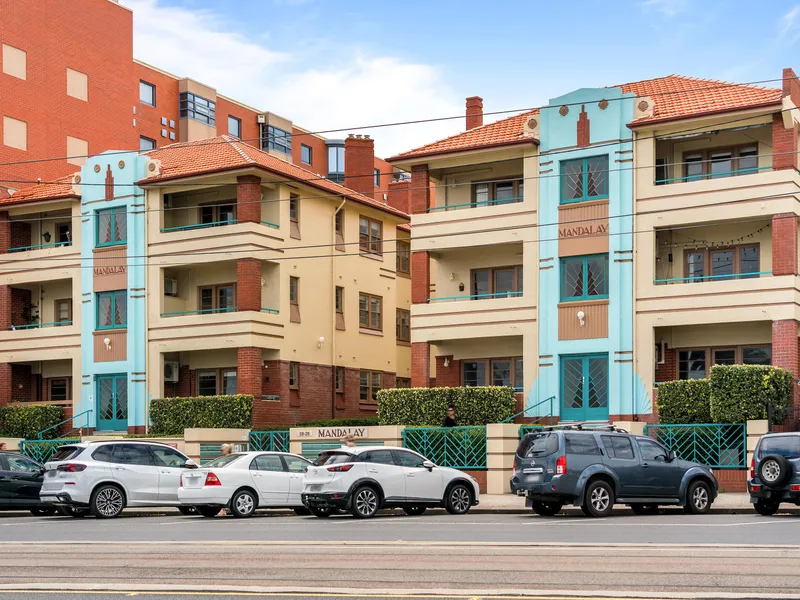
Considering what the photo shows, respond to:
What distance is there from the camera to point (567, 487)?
23.1m

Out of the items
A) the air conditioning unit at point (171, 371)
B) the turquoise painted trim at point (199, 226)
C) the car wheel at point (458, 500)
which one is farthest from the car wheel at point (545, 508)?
the air conditioning unit at point (171, 371)

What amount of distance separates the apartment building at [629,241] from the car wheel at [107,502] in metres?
14.6

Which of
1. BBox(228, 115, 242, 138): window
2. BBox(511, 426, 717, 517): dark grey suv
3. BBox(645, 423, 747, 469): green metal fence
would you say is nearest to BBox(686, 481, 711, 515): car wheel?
BBox(511, 426, 717, 517): dark grey suv

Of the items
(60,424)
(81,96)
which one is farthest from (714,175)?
(81,96)

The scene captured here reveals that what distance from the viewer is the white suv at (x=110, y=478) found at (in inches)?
1024

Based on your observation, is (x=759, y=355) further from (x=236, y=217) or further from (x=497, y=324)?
(x=236, y=217)

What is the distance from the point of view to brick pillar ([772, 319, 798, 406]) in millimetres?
33250

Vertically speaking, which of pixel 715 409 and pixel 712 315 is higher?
pixel 712 315

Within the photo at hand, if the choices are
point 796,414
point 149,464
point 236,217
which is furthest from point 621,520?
point 236,217

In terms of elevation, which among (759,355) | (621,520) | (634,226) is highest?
(634,226)

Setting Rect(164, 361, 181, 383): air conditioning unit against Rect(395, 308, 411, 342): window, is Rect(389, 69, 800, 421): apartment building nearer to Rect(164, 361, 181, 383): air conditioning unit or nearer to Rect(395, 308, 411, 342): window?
Rect(164, 361, 181, 383): air conditioning unit

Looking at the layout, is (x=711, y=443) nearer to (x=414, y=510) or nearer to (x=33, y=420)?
(x=414, y=510)

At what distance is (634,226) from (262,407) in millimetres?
14170

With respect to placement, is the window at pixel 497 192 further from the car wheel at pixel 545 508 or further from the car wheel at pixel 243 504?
the car wheel at pixel 243 504
